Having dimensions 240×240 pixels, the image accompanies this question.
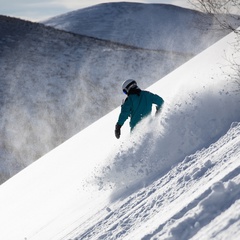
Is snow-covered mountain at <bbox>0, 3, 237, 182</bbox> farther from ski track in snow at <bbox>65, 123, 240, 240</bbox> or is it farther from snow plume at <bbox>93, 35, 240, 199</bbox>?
ski track in snow at <bbox>65, 123, 240, 240</bbox>

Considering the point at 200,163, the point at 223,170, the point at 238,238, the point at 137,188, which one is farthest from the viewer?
the point at 137,188

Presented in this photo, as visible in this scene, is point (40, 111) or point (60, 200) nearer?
point (60, 200)

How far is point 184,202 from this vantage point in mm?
3125

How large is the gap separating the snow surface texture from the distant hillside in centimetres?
1197

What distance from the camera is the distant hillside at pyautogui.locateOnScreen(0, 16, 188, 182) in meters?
20.7

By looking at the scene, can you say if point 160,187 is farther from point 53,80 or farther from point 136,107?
point 53,80

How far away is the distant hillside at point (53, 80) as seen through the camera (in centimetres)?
2069

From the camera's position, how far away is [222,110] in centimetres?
539

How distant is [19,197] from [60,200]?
244 centimetres

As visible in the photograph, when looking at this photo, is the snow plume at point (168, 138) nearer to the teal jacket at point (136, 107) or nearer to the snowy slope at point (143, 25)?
the teal jacket at point (136, 107)

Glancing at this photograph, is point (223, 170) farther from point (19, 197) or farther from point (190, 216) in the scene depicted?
point (19, 197)

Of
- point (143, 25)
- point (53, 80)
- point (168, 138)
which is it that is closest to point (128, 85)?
point (168, 138)

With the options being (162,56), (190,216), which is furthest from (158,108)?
(162,56)

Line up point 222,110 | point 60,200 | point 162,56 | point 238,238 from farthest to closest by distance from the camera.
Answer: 1. point 162,56
2. point 60,200
3. point 222,110
4. point 238,238
